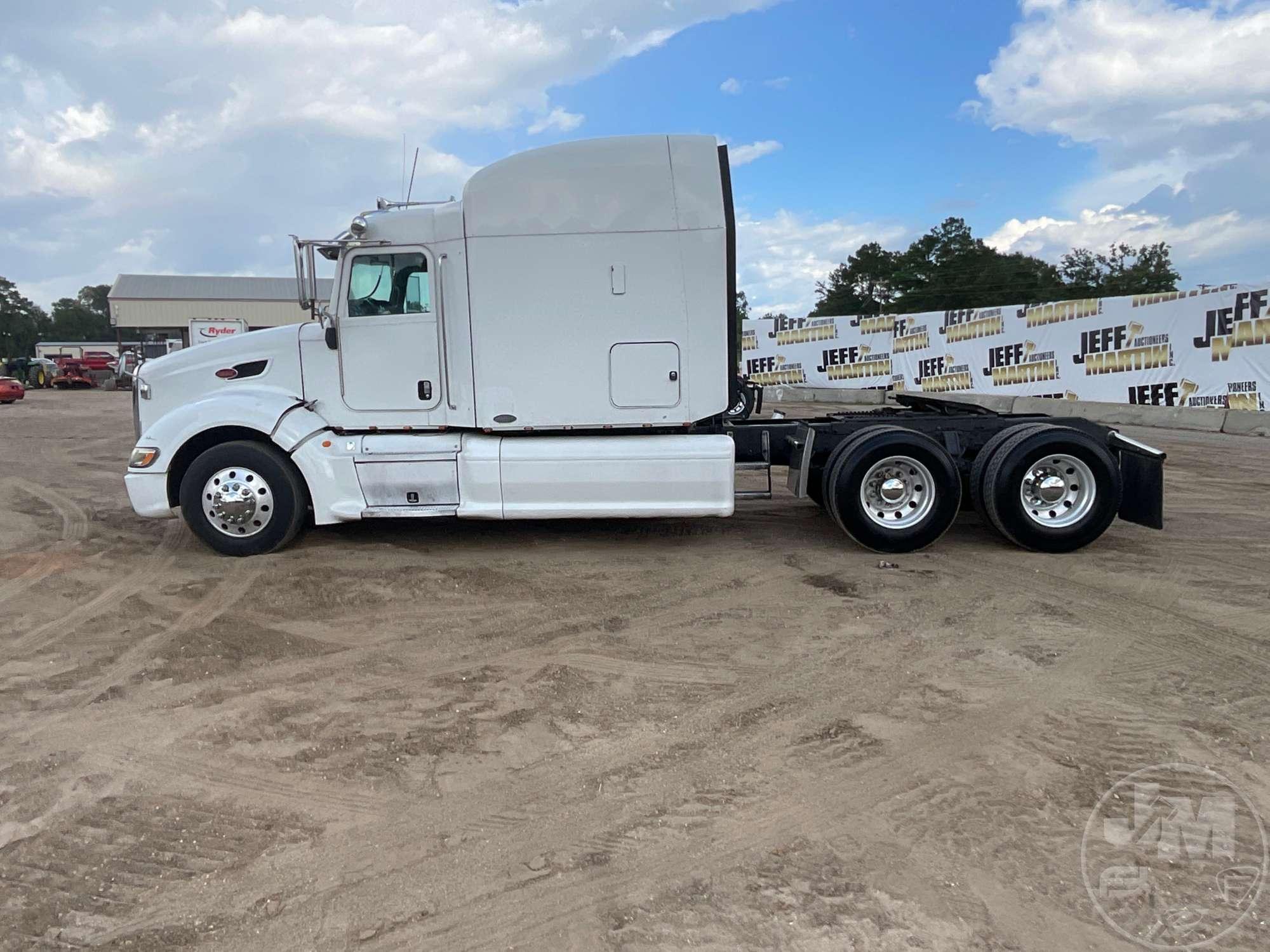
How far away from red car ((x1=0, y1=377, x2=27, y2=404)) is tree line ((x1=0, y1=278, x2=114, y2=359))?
195 feet

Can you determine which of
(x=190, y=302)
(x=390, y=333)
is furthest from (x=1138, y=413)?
(x=190, y=302)

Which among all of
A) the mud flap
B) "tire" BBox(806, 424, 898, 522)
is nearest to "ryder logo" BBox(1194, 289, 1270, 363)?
the mud flap

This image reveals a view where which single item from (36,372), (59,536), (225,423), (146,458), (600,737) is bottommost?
(600,737)

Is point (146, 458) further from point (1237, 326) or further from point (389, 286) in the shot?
point (1237, 326)

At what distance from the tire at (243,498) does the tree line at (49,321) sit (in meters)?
89.0

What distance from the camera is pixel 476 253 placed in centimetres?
688

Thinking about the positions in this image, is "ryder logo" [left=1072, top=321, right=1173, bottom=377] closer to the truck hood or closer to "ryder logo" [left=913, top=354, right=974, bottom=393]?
"ryder logo" [left=913, top=354, right=974, bottom=393]

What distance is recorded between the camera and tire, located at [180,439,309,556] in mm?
7020

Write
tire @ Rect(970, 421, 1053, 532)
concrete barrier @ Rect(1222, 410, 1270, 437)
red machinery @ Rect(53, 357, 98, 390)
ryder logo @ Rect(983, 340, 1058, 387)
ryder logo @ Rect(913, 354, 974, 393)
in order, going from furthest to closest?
red machinery @ Rect(53, 357, 98, 390)
ryder logo @ Rect(913, 354, 974, 393)
ryder logo @ Rect(983, 340, 1058, 387)
concrete barrier @ Rect(1222, 410, 1270, 437)
tire @ Rect(970, 421, 1053, 532)

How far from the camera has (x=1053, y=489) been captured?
23.2 ft

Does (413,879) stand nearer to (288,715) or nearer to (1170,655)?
(288,715)

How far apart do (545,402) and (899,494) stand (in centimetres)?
319

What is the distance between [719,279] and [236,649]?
4.56 meters

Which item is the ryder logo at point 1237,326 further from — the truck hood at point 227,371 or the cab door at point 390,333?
the truck hood at point 227,371
